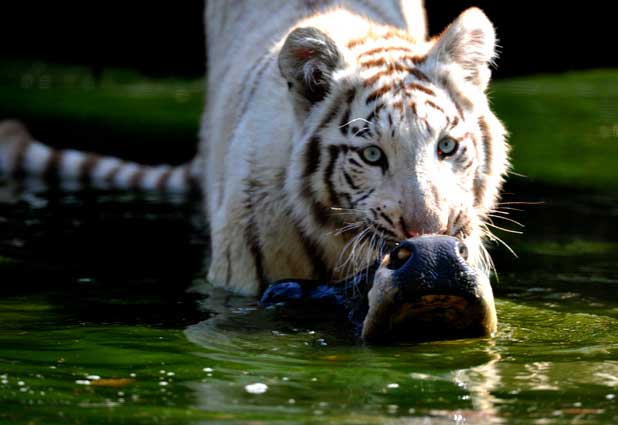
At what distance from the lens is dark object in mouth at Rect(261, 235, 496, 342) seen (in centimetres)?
372

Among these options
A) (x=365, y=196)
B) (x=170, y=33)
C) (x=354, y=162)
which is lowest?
(x=365, y=196)

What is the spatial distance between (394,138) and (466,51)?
62 cm

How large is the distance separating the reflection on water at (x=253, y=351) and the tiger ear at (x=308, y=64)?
0.81 m

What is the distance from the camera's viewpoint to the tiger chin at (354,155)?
4195mm

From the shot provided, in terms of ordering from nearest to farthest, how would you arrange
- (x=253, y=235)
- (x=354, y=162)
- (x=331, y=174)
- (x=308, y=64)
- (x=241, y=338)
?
(x=241, y=338) → (x=354, y=162) → (x=331, y=174) → (x=308, y=64) → (x=253, y=235)

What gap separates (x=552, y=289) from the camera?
16.8 ft

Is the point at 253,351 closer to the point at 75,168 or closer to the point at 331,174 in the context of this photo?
the point at 331,174

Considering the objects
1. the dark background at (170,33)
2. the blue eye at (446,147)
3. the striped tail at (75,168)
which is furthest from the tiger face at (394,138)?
the dark background at (170,33)

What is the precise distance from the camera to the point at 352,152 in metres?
4.41

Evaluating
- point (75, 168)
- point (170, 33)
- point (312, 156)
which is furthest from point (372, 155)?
point (170, 33)

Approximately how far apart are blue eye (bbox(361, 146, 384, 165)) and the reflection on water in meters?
0.55

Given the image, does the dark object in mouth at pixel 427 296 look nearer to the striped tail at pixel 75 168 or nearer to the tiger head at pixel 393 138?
the tiger head at pixel 393 138

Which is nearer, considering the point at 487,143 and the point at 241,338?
the point at 241,338

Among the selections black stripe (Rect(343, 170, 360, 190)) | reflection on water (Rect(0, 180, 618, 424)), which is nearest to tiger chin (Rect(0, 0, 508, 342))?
black stripe (Rect(343, 170, 360, 190))
